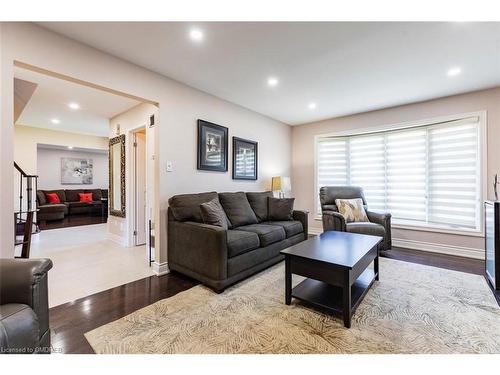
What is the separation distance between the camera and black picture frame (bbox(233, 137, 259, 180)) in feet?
12.5

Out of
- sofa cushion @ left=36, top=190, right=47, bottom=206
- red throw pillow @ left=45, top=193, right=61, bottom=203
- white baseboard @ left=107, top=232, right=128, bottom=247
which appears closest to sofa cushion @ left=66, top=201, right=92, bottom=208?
red throw pillow @ left=45, top=193, right=61, bottom=203

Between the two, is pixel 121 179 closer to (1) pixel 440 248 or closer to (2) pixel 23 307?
(2) pixel 23 307

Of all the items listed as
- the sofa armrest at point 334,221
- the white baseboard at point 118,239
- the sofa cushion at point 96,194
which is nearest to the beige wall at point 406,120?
the sofa armrest at point 334,221

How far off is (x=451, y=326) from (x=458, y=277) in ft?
3.98

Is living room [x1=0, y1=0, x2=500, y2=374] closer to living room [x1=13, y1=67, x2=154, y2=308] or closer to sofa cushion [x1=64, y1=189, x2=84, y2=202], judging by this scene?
living room [x1=13, y1=67, x2=154, y2=308]

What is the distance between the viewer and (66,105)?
12.9ft

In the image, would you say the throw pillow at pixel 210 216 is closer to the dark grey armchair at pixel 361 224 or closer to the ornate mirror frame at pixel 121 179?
the dark grey armchair at pixel 361 224

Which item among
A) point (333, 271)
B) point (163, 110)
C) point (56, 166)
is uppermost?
point (163, 110)

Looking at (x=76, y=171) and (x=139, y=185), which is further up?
(x=76, y=171)

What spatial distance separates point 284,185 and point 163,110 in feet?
8.47

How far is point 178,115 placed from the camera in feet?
9.76

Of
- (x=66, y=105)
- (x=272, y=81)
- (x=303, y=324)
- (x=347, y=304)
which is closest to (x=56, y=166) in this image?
(x=66, y=105)
